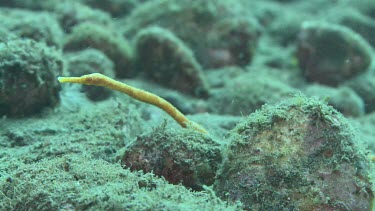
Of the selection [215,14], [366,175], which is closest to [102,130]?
[366,175]

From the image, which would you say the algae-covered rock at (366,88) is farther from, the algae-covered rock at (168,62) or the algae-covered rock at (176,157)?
the algae-covered rock at (176,157)

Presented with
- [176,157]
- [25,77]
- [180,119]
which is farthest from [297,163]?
[25,77]

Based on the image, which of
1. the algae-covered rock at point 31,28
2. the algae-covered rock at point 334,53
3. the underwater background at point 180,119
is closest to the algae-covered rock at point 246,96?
the underwater background at point 180,119

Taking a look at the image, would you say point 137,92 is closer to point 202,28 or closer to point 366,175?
point 366,175

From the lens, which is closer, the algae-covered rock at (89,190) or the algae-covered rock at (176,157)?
the algae-covered rock at (89,190)

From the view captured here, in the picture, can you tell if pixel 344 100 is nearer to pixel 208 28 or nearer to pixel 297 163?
pixel 208 28

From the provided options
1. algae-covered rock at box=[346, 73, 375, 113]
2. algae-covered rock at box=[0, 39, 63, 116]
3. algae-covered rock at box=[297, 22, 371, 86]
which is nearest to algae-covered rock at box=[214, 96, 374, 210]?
algae-covered rock at box=[0, 39, 63, 116]

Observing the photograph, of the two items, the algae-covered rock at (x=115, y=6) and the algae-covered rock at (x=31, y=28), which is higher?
the algae-covered rock at (x=115, y=6)
